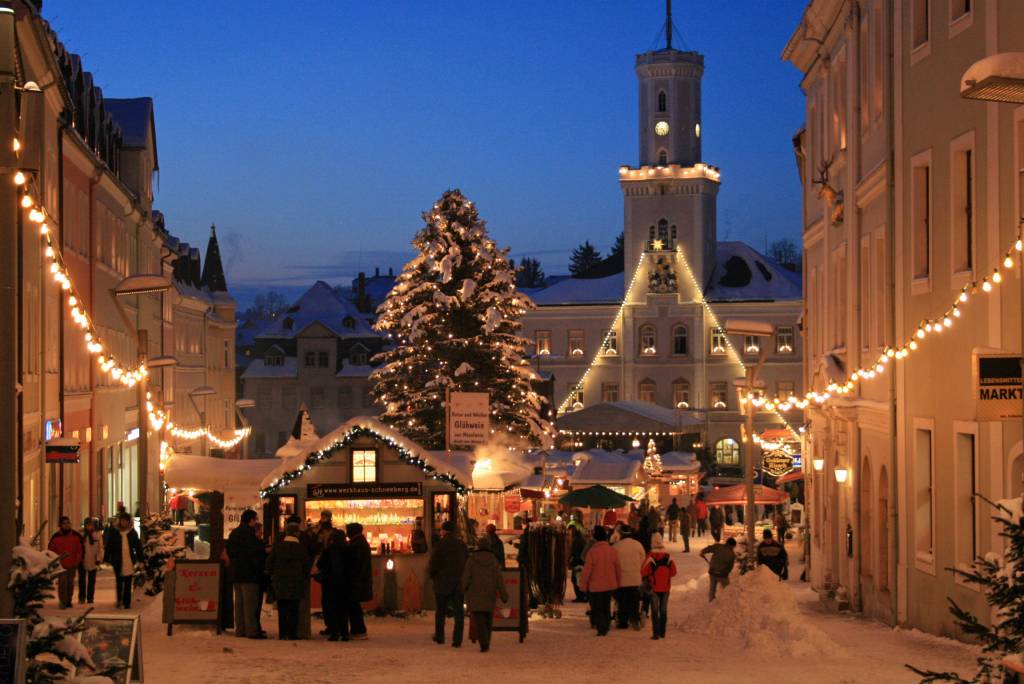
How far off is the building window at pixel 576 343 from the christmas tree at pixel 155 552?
74.8 metres

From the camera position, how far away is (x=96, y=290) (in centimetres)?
A: 4091

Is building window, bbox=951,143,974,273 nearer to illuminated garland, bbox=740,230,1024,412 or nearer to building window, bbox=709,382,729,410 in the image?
illuminated garland, bbox=740,230,1024,412

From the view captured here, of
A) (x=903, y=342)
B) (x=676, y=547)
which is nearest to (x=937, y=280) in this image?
(x=903, y=342)

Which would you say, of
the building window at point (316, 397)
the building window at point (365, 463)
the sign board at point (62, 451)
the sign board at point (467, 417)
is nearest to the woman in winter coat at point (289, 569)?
the building window at point (365, 463)

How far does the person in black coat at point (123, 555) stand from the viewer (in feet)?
76.3

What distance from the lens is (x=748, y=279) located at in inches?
4008

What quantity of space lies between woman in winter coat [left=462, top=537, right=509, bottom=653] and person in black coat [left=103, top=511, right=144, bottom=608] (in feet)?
21.7

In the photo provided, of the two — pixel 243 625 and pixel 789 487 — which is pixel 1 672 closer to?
pixel 243 625

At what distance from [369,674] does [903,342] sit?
1033 centimetres

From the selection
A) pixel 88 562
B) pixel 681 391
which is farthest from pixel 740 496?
pixel 681 391

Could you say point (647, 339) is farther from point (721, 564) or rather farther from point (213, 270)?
point (721, 564)

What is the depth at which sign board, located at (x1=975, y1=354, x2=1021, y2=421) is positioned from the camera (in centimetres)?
1435

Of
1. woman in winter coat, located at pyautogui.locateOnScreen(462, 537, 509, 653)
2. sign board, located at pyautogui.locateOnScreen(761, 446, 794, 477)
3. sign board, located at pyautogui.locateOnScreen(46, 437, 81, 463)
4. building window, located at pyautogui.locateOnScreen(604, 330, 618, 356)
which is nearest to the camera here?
woman in winter coat, located at pyautogui.locateOnScreen(462, 537, 509, 653)

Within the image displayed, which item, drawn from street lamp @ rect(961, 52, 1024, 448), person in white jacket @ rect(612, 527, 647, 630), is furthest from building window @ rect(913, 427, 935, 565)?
street lamp @ rect(961, 52, 1024, 448)
